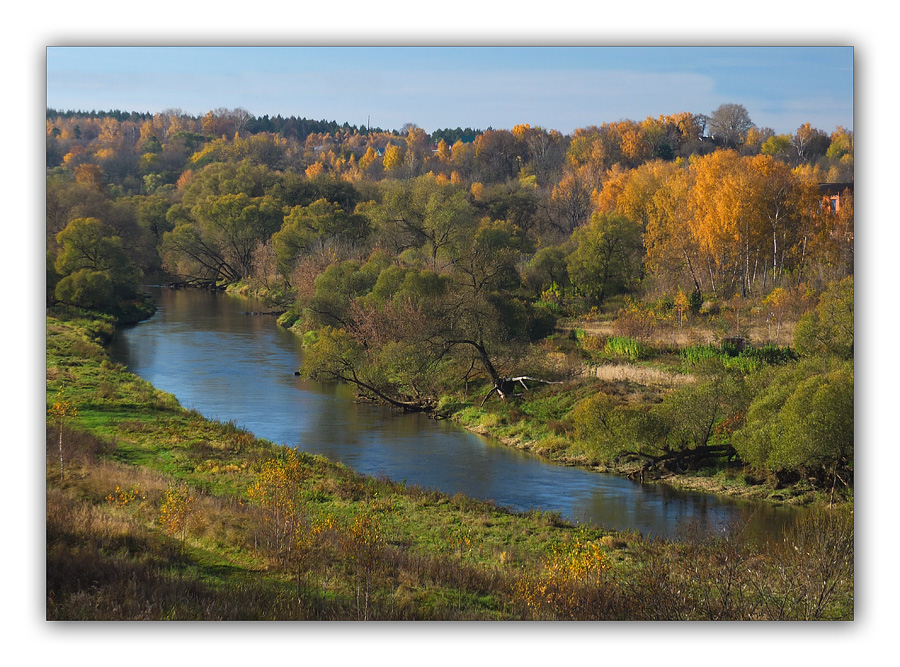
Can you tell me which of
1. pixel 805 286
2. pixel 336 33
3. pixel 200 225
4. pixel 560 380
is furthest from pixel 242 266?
pixel 336 33

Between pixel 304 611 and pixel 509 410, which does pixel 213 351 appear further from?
pixel 304 611

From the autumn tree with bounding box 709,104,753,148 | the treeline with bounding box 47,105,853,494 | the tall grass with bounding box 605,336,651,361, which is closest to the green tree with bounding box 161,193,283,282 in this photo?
the treeline with bounding box 47,105,853,494

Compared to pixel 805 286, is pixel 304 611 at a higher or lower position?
lower

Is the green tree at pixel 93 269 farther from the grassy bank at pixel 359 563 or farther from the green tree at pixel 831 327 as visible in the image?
the green tree at pixel 831 327

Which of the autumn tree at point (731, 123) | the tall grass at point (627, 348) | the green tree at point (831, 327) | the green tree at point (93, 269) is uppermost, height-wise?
the autumn tree at point (731, 123)

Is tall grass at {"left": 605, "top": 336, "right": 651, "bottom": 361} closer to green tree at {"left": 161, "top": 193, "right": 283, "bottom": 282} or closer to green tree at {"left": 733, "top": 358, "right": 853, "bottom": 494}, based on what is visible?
green tree at {"left": 733, "top": 358, "right": 853, "bottom": 494}

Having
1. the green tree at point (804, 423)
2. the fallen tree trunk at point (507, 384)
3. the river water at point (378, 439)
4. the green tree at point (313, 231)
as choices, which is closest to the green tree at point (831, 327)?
the green tree at point (804, 423)

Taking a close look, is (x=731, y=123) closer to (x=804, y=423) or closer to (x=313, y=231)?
(x=804, y=423)
